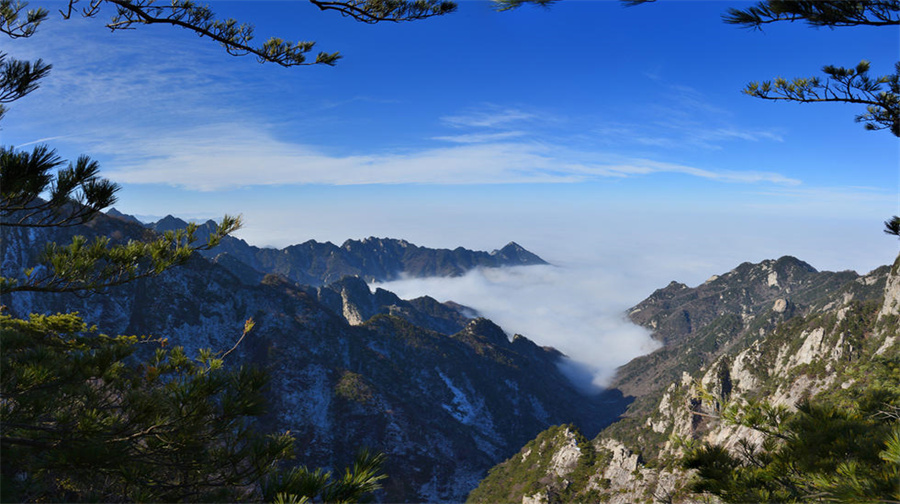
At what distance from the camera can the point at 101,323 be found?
76938 mm

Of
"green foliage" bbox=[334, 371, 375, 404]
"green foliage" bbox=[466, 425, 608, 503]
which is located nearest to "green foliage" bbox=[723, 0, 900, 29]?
"green foliage" bbox=[466, 425, 608, 503]

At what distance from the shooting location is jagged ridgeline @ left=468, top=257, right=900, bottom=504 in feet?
20.5

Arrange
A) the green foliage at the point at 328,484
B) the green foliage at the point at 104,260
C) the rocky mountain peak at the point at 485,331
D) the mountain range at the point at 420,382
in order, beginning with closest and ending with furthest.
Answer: the green foliage at the point at 328,484 → the green foliage at the point at 104,260 → the mountain range at the point at 420,382 → the rocky mountain peak at the point at 485,331

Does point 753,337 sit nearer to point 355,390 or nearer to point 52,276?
point 355,390

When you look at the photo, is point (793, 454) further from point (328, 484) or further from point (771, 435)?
point (328, 484)

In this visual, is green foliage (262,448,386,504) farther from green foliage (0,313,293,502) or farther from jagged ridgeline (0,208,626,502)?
jagged ridgeline (0,208,626,502)

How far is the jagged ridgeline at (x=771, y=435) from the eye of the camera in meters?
6.26

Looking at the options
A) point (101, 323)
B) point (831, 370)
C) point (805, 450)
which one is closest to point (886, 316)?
point (831, 370)

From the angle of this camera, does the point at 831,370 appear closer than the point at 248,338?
Yes

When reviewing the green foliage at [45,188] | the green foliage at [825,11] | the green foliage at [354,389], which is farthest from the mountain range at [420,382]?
the green foliage at [45,188]

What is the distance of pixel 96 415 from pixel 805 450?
12.1m

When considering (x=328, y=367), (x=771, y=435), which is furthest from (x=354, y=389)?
(x=771, y=435)

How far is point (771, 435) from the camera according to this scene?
725cm

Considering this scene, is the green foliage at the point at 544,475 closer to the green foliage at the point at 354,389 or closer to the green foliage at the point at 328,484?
the green foliage at the point at 354,389
